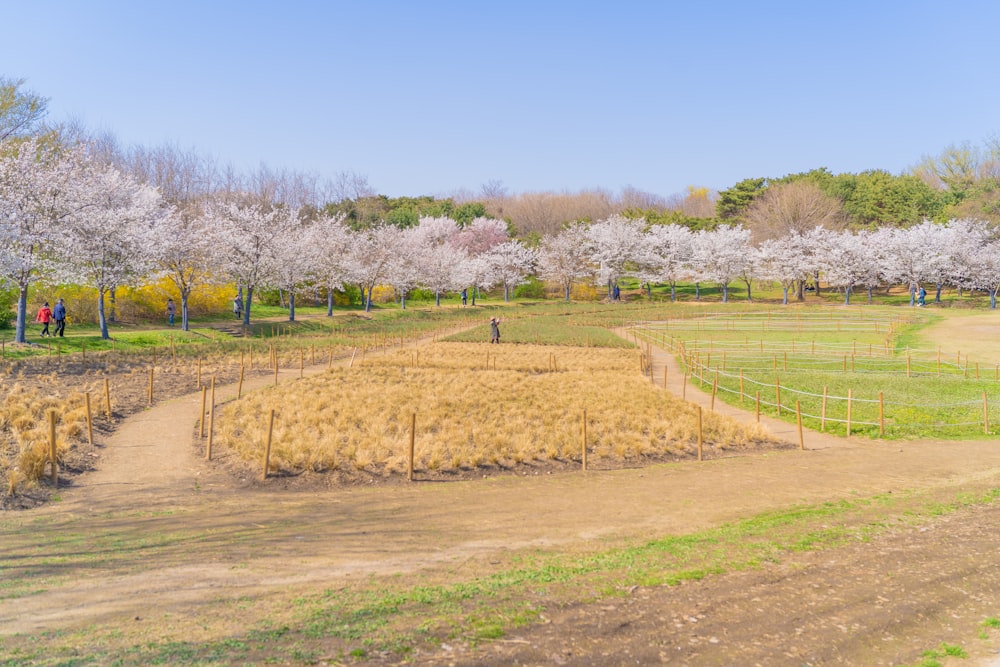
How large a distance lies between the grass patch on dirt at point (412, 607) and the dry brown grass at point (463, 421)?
6.56m

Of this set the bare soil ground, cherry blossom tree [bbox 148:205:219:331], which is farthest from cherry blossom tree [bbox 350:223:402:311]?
the bare soil ground

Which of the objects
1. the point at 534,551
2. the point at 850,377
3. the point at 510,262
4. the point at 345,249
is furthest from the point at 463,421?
the point at 510,262

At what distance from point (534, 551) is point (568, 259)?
276 feet

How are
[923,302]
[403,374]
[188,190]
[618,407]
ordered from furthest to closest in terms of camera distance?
1. [188,190]
2. [923,302]
3. [403,374]
4. [618,407]

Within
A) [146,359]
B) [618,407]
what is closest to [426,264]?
[146,359]

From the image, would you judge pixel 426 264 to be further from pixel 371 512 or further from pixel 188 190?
pixel 371 512

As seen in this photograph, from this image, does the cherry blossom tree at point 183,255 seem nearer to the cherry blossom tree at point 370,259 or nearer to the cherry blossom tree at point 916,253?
the cherry blossom tree at point 370,259

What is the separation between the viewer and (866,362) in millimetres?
36906

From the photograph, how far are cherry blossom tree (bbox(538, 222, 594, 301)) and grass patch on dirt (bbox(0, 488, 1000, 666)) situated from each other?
8199cm

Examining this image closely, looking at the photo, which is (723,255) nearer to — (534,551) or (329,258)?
(329,258)

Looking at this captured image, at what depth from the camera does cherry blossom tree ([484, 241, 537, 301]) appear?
93.4 meters

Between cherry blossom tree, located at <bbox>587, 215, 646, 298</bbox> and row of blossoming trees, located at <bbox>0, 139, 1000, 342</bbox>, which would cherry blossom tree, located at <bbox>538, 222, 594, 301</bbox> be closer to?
row of blossoming trees, located at <bbox>0, 139, 1000, 342</bbox>

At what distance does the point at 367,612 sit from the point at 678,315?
64283 millimetres

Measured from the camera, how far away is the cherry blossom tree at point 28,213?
34.2 m
